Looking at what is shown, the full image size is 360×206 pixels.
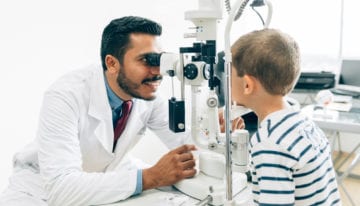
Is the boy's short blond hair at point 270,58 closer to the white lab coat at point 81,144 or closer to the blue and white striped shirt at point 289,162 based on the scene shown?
the blue and white striped shirt at point 289,162

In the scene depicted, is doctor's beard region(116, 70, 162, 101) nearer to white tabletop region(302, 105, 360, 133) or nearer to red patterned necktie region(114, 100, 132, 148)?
red patterned necktie region(114, 100, 132, 148)

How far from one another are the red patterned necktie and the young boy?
0.55 meters

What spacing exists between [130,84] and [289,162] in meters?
0.70

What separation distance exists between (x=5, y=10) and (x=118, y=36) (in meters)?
0.60

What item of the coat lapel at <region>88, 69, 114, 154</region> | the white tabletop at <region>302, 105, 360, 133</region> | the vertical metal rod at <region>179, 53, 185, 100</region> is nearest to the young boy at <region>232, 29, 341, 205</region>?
the vertical metal rod at <region>179, 53, 185, 100</region>

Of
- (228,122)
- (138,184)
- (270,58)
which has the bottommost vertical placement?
(138,184)

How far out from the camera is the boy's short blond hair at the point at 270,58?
0.87m

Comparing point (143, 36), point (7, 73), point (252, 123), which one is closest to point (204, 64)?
point (143, 36)

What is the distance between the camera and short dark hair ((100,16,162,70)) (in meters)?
1.26

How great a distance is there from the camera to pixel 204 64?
940 millimetres

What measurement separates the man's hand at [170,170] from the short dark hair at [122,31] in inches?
16.8

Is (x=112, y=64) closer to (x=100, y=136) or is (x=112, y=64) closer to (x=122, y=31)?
(x=122, y=31)

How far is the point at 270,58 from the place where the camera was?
0.87 meters

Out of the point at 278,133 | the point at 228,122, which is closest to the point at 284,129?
the point at 278,133
